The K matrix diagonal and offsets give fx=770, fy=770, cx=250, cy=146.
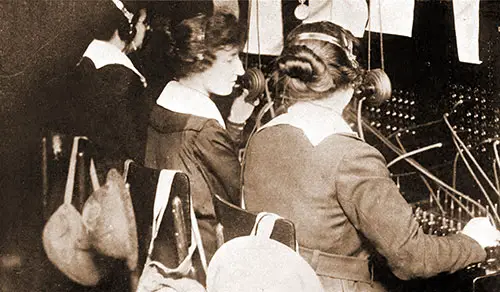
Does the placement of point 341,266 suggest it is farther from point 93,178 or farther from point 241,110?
point 93,178

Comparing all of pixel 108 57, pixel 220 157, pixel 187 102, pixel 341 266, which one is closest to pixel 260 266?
pixel 341 266

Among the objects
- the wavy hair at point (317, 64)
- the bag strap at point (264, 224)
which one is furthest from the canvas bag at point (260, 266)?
the wavy hair at point (317, 64)

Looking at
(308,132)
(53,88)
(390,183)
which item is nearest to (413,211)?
(390,183)

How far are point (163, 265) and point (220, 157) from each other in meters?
0.39

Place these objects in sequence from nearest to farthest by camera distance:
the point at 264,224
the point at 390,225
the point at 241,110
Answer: the point at 390,225 < the point at 264,224 < the point at 241,110

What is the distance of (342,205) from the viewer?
2.22 m

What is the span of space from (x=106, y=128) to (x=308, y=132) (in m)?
0.67

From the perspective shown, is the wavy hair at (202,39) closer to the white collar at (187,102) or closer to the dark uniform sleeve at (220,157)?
the white collar at (187,102)

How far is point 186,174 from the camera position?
7.98ft

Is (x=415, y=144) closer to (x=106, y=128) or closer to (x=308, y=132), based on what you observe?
(x=308, y=132)

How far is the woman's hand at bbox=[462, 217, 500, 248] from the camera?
2.28 metres

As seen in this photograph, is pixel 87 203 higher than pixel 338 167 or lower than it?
lower

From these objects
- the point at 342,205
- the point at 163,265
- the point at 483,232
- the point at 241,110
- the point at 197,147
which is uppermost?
the point at 241,110

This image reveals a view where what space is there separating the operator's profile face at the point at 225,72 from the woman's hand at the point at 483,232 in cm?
84
